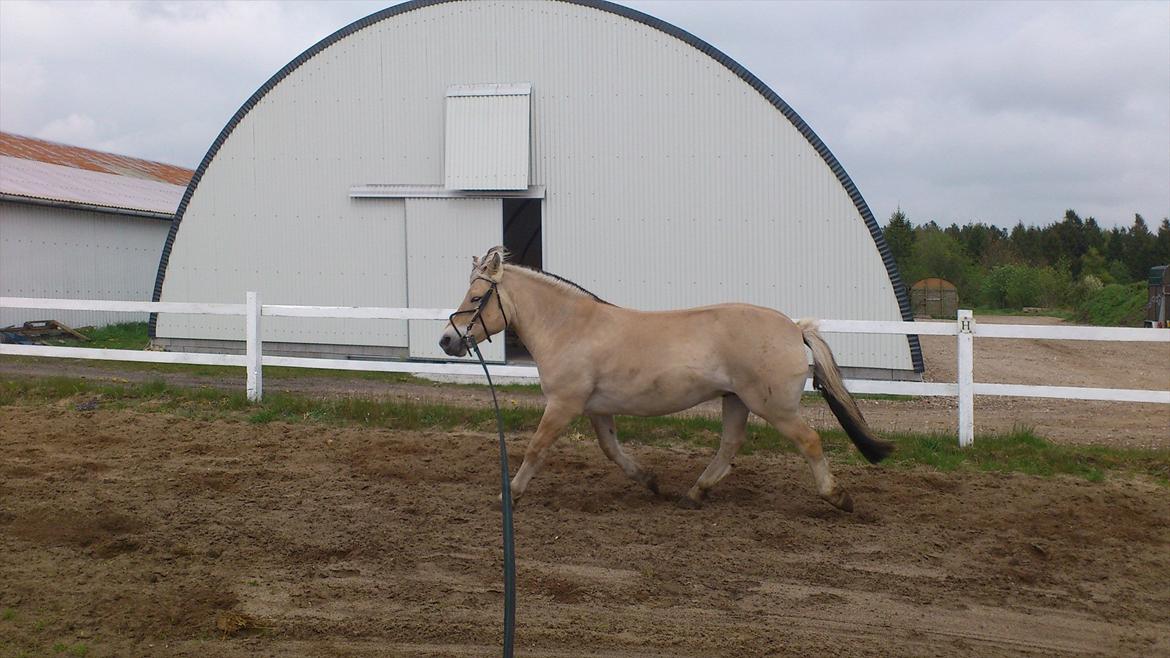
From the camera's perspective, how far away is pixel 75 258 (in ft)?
66.8

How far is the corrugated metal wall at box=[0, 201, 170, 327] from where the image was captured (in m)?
18.8

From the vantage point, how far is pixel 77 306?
1197 centimetres

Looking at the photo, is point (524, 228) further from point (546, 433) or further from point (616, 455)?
point (546, 433)

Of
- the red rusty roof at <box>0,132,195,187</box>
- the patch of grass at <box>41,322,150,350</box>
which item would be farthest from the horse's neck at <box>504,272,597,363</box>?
the red rusty roof at <box>0,132,195,187</box>

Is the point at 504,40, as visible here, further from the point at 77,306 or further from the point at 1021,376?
the point at 1021,376

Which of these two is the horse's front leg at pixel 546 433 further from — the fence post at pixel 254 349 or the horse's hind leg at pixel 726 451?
the fence post at pixel 254 349

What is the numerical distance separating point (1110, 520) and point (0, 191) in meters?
20.4

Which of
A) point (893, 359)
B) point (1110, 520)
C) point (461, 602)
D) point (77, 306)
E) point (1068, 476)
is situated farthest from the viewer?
point (893, 359)

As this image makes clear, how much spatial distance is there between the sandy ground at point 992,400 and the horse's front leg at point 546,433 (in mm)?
4066

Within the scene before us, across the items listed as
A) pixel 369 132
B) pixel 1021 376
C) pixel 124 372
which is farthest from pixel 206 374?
pixel 1021 376

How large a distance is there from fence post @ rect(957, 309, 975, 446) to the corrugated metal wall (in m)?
18.2

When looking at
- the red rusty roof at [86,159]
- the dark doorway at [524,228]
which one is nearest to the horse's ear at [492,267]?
the dark doorway at [524,228]

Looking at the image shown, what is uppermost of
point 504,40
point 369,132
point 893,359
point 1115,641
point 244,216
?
point 504,40

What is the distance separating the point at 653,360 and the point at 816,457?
132 cm
